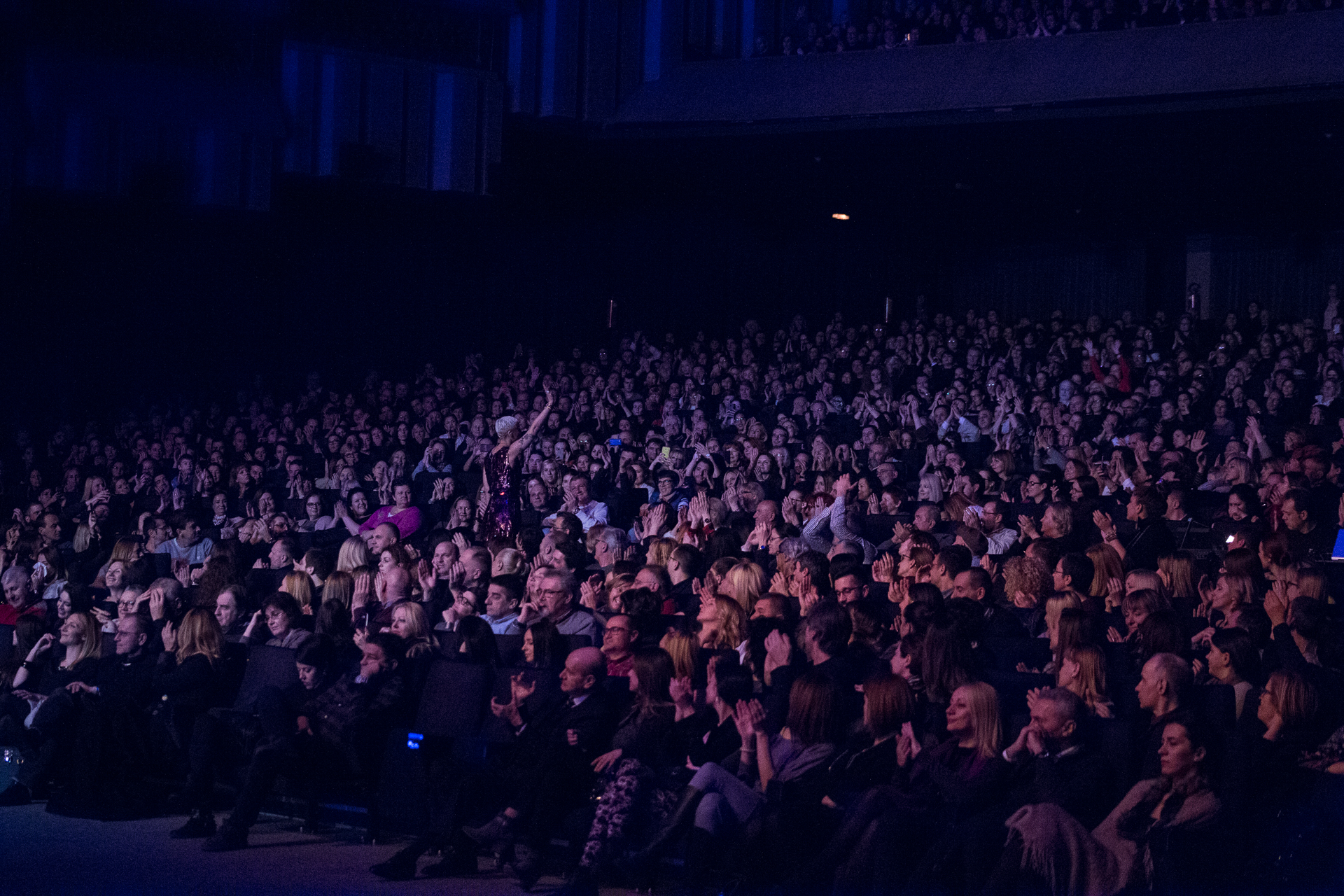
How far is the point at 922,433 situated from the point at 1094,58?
149 inches

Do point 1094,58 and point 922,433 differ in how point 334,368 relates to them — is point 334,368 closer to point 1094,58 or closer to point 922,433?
point 922,433

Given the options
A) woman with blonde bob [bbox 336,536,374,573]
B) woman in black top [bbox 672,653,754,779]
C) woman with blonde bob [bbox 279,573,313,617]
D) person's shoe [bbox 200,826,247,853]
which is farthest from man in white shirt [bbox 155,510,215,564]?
woman in black top [bbox 672,653,754,779]

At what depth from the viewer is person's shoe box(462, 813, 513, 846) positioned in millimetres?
5227

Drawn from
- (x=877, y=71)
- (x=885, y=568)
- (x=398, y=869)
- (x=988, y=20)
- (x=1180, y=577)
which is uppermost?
(x=988, y=20)

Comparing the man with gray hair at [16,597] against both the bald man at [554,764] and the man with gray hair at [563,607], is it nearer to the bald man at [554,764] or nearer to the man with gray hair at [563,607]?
the man with gray hair at [563,607]

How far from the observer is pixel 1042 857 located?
13.2 ft

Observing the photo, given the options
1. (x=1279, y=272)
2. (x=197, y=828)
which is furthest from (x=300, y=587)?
(x=1279, y=272)

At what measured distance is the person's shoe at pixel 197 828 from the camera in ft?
19.6

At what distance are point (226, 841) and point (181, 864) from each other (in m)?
0.25

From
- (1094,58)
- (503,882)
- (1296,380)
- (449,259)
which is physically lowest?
(503,882)

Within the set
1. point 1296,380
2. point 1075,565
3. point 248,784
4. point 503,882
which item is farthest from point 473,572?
point 1296,380

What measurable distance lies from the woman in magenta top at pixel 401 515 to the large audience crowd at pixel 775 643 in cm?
3

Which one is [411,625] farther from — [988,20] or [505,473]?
[988,20]

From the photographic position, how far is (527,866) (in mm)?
5094
